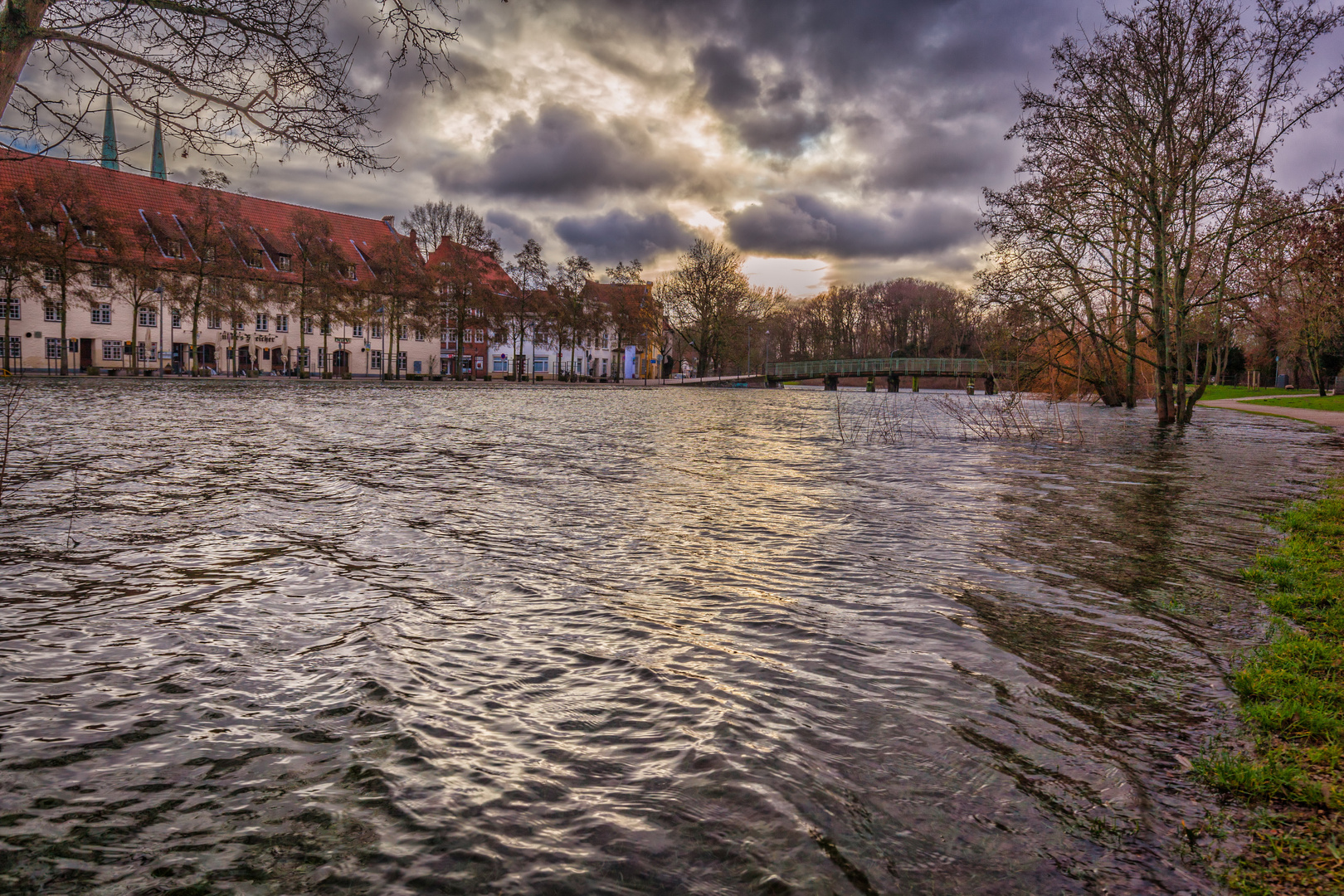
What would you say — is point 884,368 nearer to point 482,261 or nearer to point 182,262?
point 482,261

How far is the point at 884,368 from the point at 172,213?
6520 cm

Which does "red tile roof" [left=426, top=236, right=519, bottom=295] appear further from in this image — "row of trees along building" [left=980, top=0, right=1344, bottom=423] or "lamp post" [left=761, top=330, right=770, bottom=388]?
"row of trees along building" [left=980, top=0, right=1344, bottom=423]

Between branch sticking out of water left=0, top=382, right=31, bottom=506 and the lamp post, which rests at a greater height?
the lamp post

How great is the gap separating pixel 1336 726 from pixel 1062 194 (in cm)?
2039

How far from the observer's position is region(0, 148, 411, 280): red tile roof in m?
52.9

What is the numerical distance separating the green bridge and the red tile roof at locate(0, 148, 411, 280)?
44.0 meters

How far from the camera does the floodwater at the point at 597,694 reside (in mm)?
2670

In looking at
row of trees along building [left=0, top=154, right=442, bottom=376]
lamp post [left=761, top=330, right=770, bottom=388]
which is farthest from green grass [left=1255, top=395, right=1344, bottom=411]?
row of trees along building [left=0, top=154, right=442, bottom=376]

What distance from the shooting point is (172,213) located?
6500 centimetres

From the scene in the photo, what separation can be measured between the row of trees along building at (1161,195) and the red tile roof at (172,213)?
A: 48.0 metres

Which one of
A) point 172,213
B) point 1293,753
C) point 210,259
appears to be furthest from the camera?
point 172,213

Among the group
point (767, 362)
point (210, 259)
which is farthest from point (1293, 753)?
point (767, 362)

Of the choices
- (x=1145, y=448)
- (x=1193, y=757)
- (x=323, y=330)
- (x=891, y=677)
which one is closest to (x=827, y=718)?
(x=891, y=677)

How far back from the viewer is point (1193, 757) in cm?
341
